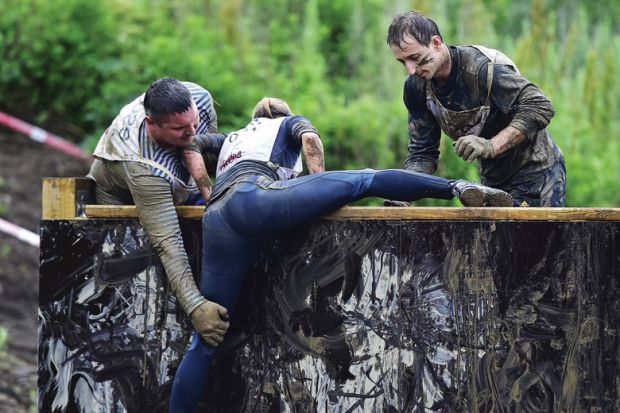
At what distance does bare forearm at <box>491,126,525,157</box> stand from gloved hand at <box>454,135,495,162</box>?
0.04 metres

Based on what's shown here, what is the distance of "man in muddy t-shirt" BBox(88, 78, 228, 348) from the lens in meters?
4.39

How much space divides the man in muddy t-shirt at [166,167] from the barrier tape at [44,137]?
5591mm

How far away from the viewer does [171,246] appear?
4.39m

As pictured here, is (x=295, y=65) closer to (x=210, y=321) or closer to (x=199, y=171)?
(x=199, y=171)

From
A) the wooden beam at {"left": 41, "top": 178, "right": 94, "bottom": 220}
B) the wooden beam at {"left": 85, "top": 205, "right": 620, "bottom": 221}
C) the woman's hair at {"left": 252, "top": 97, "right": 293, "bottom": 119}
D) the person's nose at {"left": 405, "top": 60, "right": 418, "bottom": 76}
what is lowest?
the wooden beam at {"left": 85, "top": 205, "right": 620, "bottom": 221}

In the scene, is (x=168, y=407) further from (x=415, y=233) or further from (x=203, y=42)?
(x=203, y=42)

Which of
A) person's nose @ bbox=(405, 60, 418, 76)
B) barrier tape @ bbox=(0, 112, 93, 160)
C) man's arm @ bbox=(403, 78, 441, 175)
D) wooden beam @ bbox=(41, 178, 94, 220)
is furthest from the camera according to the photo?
barrier tape @ bbox=(0, 112, 93, 160)

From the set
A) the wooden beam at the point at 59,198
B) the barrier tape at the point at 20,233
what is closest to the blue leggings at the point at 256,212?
the wooden beam at the point at 59,198

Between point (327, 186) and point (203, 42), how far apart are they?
6.60m

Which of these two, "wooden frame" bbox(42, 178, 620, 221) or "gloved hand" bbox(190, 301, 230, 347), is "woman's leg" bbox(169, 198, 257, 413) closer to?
"gloved hand" bbox(190, 301, 230, 347)

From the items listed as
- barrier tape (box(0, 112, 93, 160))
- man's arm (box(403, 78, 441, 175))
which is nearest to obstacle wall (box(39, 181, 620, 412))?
man's arm (box(403, 78, 441, 175))

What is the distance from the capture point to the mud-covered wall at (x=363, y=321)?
4207 millimetres

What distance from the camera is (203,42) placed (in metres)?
10.6

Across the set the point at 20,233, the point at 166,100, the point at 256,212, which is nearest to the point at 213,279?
the point at 256,212
